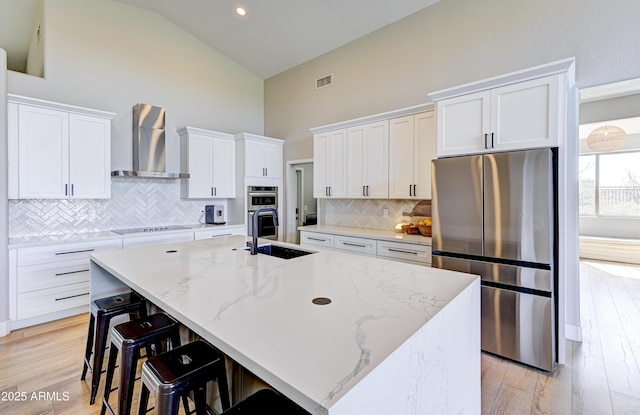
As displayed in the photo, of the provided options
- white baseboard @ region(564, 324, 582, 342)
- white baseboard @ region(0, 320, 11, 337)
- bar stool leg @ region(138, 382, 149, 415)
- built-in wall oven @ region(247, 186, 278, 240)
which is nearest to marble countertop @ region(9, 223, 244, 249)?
white baseboard @ region(0, 320, 11, 337)

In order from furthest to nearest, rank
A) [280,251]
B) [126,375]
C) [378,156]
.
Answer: [378,156] → [280,251] → [126,375]

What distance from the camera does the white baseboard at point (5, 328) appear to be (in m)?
3.00

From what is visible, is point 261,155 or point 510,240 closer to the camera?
point 510,240

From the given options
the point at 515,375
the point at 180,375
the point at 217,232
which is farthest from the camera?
the point at 217,232

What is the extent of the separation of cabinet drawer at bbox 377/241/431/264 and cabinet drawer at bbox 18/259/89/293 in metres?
3.60

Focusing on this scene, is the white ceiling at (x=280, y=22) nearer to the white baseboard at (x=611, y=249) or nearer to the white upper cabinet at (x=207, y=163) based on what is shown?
the white upper cabinet at (x=207, y=163)

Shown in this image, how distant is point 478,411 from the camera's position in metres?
1.67

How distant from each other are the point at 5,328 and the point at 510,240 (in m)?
4.93

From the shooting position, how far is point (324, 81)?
204 inches

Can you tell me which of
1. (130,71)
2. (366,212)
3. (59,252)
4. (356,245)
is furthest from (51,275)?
(366,212)

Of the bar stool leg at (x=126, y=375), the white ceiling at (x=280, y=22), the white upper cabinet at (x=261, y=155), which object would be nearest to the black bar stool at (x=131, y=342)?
the bar stool leg at (x=126, y=375)

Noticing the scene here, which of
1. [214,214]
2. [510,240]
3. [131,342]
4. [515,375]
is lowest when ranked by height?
[515,375]

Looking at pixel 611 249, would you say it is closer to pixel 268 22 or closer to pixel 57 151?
pixel 268 22

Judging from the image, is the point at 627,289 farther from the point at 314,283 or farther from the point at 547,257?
the point at 314,283
